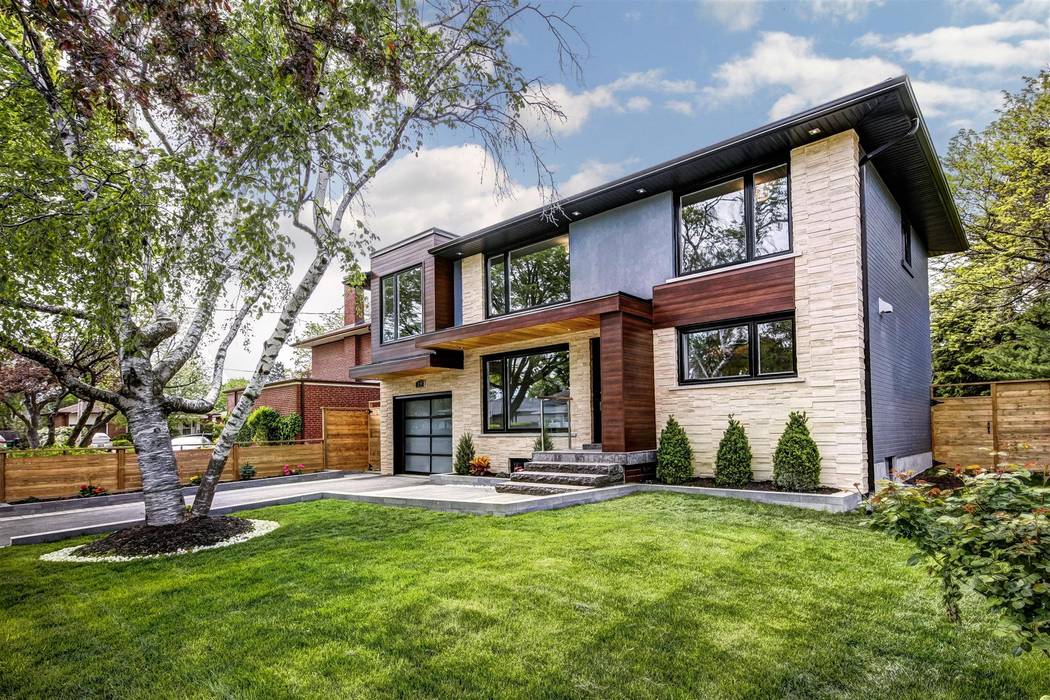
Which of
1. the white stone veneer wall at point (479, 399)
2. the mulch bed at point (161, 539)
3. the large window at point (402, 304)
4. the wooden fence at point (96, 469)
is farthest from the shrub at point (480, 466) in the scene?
the mulch bed at point (161, 539)

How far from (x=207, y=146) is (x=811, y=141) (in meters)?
7.78

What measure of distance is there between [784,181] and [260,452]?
12201 mm

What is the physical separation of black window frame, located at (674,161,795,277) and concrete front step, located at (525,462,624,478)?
3382 mm

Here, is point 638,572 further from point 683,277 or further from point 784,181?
point 784,181

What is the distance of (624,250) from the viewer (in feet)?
34.0

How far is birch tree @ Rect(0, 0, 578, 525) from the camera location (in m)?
4.48

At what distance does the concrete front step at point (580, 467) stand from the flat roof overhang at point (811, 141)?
3.91 metres

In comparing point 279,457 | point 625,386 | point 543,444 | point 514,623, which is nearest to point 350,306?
point 279,457

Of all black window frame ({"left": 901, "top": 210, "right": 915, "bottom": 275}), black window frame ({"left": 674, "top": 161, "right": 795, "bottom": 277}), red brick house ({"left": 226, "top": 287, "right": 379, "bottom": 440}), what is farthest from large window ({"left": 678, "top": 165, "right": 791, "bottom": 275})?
red brick house ({"left": 226, "top": 287, "right": 379, "bottom": 440})

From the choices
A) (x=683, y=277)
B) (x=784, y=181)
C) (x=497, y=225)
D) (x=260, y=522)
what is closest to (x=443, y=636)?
(x=260, y=522)

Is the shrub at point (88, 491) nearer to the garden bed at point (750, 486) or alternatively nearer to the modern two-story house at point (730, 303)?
the modern two-story house at point (730, 303)

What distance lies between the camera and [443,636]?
328 centimetres

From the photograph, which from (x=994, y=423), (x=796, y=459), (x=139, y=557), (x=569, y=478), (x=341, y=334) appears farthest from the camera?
(x=341, y=334)

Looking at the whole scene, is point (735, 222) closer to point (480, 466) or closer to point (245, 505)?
point (480, 466)
